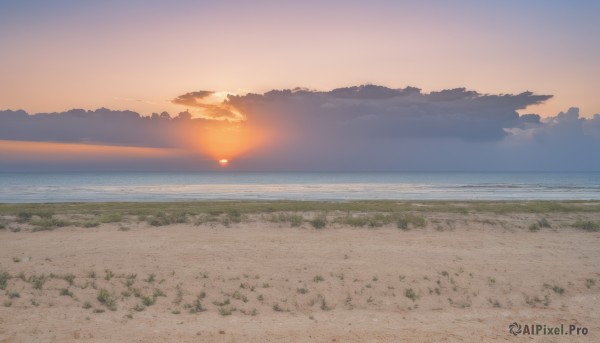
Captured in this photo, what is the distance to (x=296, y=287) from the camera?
15031 millimetres

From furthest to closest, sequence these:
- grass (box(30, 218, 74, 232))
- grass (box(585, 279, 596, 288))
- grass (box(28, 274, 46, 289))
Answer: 1. grass (box(30, 218, 74, 232))
2. grass (box(585, 279, 596, 288))
3. grass (box(28, 274, 46, 289))

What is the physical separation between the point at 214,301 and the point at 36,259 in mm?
8350

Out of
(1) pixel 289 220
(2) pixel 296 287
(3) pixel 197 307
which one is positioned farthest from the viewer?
(1) pixel 289 220

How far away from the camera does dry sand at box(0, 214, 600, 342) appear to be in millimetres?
11984

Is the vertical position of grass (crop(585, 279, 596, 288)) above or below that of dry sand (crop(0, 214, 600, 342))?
below

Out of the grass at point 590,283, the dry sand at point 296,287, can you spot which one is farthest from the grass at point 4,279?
the grass at point 590,283

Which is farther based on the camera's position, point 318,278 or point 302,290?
point 318,278

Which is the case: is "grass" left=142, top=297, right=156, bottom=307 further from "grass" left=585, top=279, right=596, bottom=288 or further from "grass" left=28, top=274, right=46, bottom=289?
"grass" left=585, top=279, right=596, bottom=288

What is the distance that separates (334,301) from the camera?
14.2 meters

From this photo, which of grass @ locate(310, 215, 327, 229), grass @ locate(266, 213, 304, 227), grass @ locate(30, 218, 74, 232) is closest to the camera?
grass @ locate(30, 218, 74, 232)

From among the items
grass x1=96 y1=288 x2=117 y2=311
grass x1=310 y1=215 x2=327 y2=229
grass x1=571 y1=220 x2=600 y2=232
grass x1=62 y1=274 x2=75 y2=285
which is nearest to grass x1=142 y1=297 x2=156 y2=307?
grass x1=96 y1=288 x2=117 y2=311

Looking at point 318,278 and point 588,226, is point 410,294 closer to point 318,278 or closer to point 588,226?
point 318,278

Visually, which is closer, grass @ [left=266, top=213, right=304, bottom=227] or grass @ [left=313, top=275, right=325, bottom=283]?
grass @ [left=313, top=275, right=325, bottom=283]

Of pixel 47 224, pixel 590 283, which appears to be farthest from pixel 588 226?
pixel 47 224
